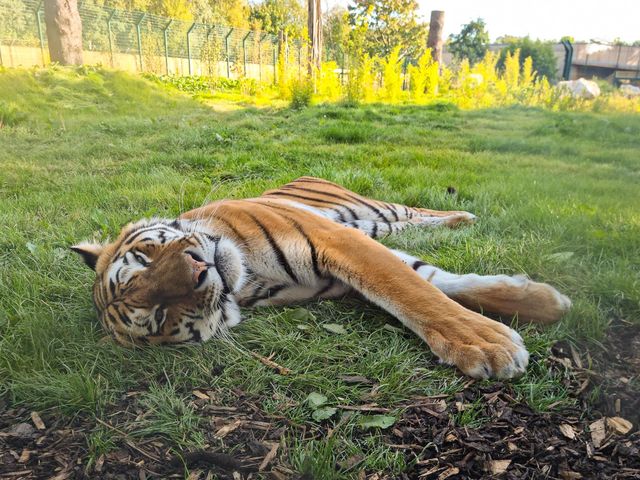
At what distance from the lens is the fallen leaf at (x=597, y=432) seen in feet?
2.67

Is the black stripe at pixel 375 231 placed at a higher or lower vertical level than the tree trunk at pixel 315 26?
lower

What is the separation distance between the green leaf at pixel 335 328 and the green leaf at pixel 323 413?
32 cm

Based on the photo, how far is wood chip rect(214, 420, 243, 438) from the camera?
940 millimetres

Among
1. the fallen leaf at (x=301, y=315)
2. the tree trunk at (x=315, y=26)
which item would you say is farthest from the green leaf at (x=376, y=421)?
the tree trunk at (x=315, y=26)

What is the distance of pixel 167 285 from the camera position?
124 cm

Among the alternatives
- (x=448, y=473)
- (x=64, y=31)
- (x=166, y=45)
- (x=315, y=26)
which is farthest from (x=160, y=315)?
(x=315, y=26)

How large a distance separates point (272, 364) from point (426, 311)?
0.42 meters

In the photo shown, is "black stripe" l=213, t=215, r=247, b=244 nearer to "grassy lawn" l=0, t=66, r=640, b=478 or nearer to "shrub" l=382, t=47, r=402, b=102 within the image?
"grassy lawn" l=0, t=66, r=640, b=478

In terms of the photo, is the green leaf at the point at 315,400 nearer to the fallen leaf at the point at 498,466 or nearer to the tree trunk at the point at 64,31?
the fallen leaf at the point at 498,466

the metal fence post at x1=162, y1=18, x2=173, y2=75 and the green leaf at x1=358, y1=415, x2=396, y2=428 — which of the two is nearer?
the green leaf at x1=358, y1=415, x2=396, y2=428

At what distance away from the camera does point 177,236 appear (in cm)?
154

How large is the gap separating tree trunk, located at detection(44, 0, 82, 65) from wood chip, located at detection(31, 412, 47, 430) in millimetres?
1258

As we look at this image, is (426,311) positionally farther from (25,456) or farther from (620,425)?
(25,456)

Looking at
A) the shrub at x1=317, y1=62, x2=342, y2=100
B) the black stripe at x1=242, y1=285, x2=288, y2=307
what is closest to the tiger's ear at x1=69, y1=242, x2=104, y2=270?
the black stripe at x1=242, y1=285, x2=288, y2=307
